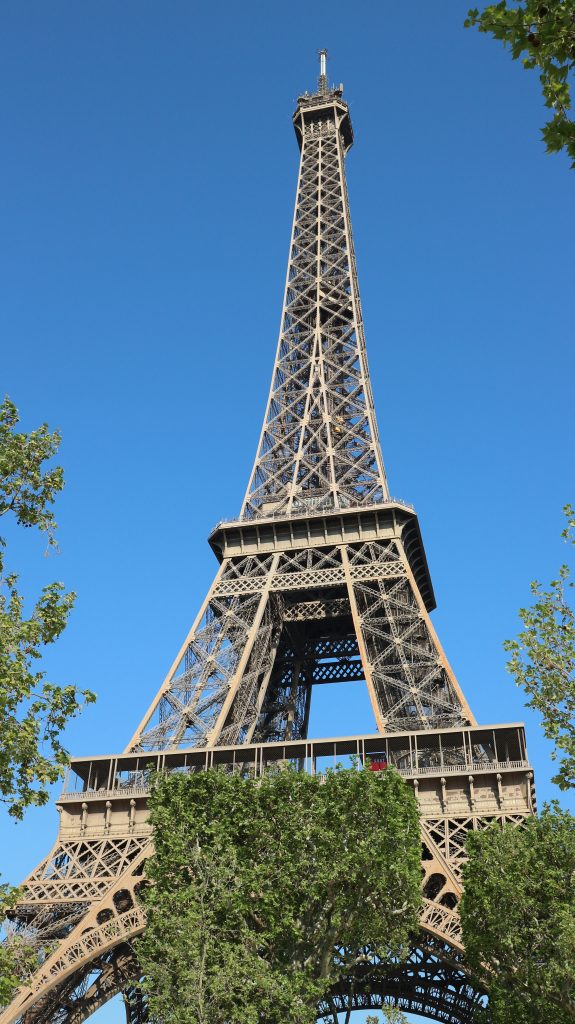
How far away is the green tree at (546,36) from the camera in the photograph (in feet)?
26.9

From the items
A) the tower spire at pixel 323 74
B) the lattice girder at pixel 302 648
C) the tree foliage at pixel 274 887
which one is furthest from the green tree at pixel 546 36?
the tower spire at pixel 323 74

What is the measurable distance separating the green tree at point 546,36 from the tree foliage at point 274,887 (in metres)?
19.8

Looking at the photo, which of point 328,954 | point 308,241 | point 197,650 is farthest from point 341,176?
point 328,954

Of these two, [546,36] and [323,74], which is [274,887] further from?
[323,74]

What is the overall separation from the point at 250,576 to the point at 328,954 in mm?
21553

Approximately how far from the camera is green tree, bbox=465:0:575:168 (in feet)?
26.9

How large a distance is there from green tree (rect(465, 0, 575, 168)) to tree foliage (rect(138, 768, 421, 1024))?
64.9 ft

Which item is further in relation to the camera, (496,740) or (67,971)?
(496,740)

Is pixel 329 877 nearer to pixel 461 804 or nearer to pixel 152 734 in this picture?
pixel 461 804

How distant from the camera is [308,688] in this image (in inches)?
1970

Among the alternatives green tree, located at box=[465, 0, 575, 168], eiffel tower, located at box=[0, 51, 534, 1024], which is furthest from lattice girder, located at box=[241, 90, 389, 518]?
green tree, located at box=[465, 0, 575, 168]

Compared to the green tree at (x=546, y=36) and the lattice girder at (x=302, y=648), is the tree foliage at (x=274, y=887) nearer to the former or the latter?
the lattice girder at (x=302, y=648)

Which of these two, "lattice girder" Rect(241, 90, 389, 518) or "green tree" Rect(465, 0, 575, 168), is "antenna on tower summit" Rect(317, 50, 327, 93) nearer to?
"lattice girder" Rect(241, 90, 389, 518)

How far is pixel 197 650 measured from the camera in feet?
137
